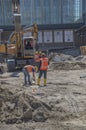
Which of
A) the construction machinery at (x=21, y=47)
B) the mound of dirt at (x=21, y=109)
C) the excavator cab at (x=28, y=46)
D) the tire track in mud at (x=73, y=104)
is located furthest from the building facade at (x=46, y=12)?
the mound of dirt at (x=21, y=109)

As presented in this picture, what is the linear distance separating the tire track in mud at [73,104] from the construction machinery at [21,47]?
1219cm

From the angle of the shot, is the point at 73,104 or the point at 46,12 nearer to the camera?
the point at 73,104

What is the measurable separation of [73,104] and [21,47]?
47.0 feet

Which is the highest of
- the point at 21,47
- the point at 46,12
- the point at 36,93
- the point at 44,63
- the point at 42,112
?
the point at 46,12

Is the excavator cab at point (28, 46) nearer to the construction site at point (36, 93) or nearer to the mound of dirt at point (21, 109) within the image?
A: the construction site at point (36, 93)

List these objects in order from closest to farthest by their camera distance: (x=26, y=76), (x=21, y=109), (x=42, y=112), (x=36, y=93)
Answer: (x=42, y=112), (x=21, y=109), (x=36, y=93), (x=26, y=76)

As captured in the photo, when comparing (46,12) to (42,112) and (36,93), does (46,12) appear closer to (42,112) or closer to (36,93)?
(36,93)

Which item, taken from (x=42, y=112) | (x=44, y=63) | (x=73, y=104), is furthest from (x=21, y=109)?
(x=44, y=63)

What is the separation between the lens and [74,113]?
10.6 metres

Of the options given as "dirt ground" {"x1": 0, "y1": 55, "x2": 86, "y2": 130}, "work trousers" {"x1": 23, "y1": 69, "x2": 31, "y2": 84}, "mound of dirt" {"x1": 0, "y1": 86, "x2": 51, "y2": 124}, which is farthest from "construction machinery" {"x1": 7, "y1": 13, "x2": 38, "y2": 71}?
"mound of dirt" {"x1": 0, "y1": 86, "x2": 51, "y2": 124}

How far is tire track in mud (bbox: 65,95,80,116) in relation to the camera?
10811 mm

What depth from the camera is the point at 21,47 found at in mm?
25531

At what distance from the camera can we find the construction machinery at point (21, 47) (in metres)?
25.1

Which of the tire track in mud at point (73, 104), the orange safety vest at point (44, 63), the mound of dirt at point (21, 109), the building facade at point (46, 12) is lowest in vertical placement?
the tire track in mud at point (73, 104)
